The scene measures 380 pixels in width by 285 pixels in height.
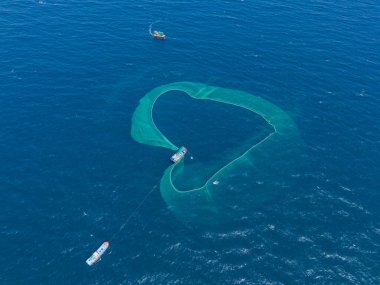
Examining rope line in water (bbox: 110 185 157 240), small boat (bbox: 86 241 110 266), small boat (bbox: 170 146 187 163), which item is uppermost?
small boat (bbox: 170 146 187 163)

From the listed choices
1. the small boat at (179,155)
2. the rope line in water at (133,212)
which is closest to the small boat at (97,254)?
the rope line in water at (133,212)

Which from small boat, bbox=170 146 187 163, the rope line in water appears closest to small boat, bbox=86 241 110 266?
the rope line in water

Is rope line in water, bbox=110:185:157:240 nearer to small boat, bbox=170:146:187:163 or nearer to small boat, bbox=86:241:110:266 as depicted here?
small boat, bbox=86:241:110:266

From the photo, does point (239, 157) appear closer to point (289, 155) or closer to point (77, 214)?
point (289, 155)

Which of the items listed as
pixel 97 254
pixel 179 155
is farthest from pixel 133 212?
pixel 179 155

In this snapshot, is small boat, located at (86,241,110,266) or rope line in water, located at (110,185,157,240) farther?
rope line in water, located at (110,185,157,240)

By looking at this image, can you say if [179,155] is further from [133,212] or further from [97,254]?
[97,254]

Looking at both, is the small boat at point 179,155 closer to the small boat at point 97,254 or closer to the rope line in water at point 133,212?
the rope line in water at point 133,212
